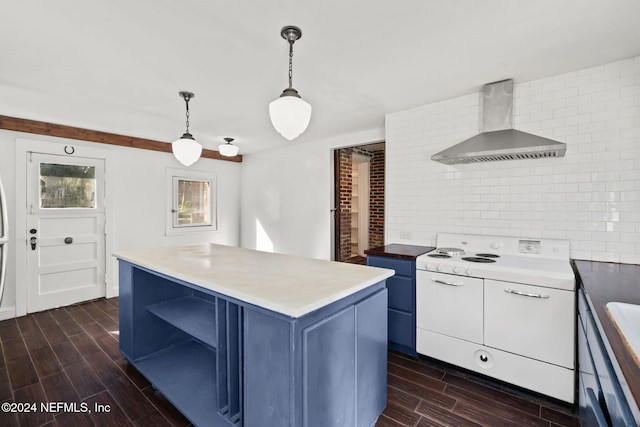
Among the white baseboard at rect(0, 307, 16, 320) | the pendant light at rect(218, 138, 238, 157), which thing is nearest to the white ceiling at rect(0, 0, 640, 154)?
the pendant light at rect(218, 138, 238, 157)

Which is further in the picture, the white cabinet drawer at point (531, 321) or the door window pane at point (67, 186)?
the door window pane at point (67, 186)

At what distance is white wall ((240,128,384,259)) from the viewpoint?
442 cm

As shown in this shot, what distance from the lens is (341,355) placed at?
1396mm

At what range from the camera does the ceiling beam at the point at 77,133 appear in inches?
135

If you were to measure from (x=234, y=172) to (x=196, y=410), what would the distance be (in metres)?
4.67

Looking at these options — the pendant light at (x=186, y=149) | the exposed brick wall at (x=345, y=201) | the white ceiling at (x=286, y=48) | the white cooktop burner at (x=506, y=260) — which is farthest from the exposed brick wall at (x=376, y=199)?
the pendant light at (x=186, y=149)

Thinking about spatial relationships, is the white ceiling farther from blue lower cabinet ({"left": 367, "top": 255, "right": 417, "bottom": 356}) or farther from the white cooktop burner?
blue lower cabinet ({"left": 367, "top": 255, "right": 417, "bottom": 356})

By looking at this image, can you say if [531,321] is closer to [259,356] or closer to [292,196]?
[259,356]

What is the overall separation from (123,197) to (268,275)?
377cm

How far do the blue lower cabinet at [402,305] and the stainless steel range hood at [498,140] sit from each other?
1033mm

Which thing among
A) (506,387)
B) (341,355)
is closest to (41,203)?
(341,355)

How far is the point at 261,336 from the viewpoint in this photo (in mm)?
1285

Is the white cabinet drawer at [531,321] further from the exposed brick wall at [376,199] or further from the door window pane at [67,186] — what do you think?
the door window pane at [67,186]

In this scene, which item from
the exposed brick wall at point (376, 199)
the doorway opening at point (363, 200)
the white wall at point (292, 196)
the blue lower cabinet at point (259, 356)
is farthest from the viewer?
the exposed brick wall at point (376, 199)
